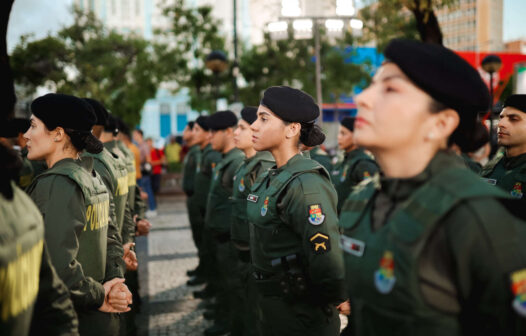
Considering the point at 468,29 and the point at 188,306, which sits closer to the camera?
the point at 188,306

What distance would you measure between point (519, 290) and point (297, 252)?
172cm

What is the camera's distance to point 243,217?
488 centimetres

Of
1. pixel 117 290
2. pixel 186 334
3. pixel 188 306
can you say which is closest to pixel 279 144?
pixel 117 290

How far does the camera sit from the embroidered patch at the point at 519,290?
1442mm

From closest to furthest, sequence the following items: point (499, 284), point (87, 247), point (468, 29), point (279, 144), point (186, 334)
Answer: point (499, 284) < point (87, 247) < point (279, 144) < point (186, 334) < point (468, 29)

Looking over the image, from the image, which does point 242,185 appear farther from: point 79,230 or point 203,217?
point 203,217

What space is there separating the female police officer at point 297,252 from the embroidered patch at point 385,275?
1227mm

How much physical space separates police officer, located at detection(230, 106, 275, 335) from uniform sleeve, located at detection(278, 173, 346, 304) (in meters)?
1.54

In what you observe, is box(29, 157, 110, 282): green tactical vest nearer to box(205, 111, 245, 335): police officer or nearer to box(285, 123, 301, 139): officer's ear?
box(285, 123, 301, 139): officer's ear

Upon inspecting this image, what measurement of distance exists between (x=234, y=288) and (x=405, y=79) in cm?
428

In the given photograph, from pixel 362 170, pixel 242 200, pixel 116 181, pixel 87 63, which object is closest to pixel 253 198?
pixel 242 200

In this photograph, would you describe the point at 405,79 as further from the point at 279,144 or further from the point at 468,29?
the point at 468,29

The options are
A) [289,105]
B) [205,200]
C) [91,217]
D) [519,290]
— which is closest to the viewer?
[519,290]

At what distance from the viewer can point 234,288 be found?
18.3 ft
